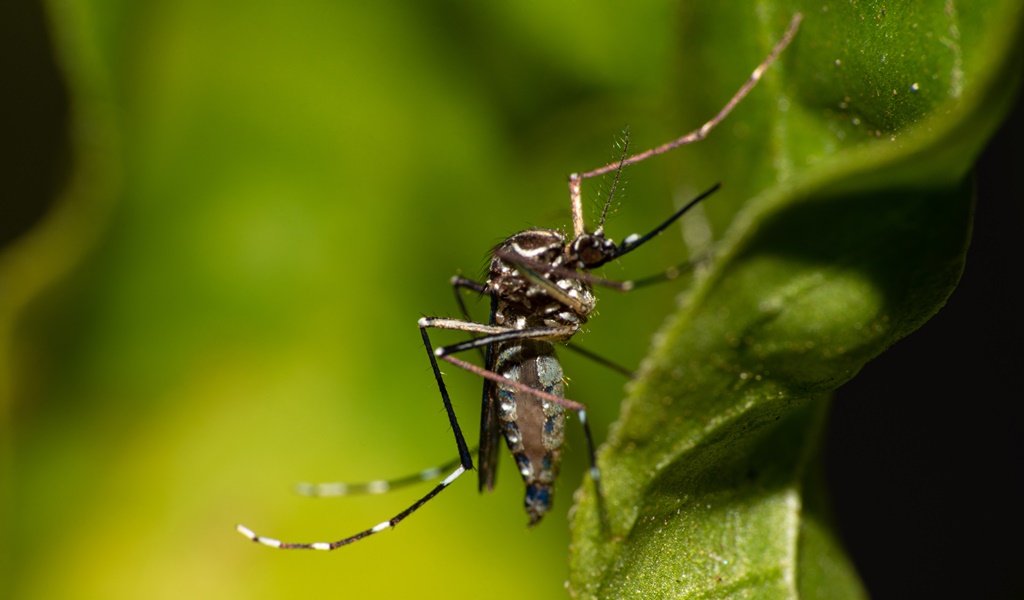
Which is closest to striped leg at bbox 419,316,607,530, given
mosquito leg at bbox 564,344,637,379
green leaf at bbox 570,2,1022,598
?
mosquito leg at bbox 564,344,637,379

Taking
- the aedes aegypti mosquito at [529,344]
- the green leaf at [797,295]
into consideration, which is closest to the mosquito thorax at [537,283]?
the aedes aegypti mosquito at [529,344]

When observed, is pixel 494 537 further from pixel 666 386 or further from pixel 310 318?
pixel 666 386

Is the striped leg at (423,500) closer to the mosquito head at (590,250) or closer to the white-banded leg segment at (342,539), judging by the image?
the white-banded leg segment at (342,539)

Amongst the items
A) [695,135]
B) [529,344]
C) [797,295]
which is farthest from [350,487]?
[797,295]

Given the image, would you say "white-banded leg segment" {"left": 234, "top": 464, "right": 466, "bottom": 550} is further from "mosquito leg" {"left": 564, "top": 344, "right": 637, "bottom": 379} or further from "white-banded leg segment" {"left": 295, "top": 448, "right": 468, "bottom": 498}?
"mosquito leg" {"left": 564, "top": 344, "right": 637, "bottom": 379}

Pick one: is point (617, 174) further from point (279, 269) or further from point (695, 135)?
point (279, 269)

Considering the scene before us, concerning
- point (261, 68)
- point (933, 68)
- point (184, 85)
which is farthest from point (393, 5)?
point (933, 68)
